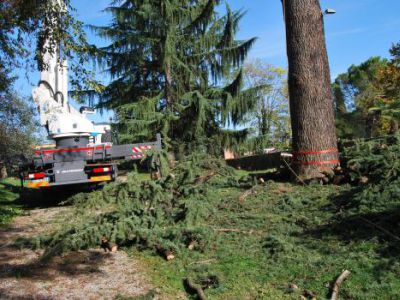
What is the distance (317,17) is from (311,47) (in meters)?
0.65

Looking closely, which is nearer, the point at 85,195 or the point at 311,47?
the point at 85,195

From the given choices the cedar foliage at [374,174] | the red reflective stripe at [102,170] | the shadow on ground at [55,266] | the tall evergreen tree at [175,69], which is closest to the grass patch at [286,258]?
the cedar foliage at [374,174]

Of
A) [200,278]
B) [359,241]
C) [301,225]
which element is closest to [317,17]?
[301,225]

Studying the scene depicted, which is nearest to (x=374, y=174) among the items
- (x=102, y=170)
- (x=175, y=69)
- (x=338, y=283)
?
(x=338, y=283)

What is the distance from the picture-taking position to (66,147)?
1215 centimetres

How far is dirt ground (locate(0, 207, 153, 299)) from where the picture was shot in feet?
15.6

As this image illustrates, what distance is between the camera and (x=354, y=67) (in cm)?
5188

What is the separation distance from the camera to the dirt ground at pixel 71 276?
477 centimetres

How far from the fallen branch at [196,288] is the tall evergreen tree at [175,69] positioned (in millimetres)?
17459

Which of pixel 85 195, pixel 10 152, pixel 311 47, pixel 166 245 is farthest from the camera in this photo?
pixel 10 152

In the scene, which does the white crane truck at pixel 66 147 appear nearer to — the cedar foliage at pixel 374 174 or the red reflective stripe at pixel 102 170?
the red reflective stripe at pixel 102 170

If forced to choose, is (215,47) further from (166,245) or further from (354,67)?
(354,67)

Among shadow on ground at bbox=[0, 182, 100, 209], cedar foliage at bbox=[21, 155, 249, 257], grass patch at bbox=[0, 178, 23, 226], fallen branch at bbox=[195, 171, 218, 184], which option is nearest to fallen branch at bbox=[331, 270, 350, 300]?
cedar foliage at bbox=[21, 155, 249, 257]

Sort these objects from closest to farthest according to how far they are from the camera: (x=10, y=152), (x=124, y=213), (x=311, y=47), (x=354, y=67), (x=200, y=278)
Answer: (x=200, y=278) < (x=124, y=213) < (x=311, y=47) < (x=10, y=152) < (x=354, y=67)
